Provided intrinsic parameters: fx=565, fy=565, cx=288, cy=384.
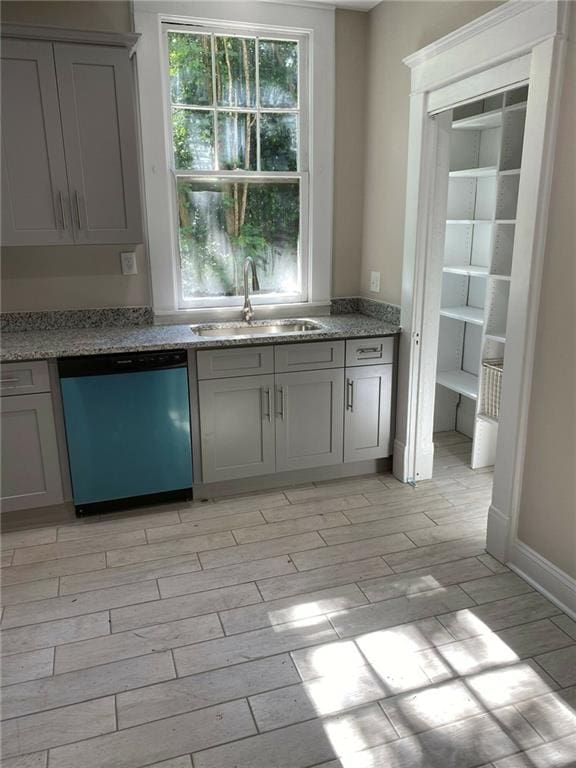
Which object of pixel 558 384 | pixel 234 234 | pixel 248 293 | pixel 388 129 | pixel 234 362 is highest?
pixel 388 129

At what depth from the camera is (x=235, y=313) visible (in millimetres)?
3439

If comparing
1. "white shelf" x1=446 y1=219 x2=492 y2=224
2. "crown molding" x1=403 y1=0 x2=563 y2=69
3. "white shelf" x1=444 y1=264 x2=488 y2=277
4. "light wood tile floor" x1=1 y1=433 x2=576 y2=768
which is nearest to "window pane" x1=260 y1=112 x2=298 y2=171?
"crown molding" x1=403 y1=0 x2=563 y2=69

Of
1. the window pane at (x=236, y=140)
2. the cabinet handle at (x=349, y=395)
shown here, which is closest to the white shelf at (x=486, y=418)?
the cabinet handle at (x=349, y=395)

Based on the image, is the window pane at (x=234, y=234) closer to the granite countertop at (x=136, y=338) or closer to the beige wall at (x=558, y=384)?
the granite countertop at (x=136, y=338)

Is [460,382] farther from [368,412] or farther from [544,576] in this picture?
[544,576]

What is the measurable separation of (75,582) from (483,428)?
241 centimetres

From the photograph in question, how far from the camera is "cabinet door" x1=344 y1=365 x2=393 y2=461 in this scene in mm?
3201

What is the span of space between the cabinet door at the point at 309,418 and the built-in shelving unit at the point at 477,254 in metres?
0.89

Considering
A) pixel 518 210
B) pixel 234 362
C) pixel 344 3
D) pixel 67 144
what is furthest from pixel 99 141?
pixel 518 210

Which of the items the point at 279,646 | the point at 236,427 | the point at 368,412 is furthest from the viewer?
the point at 368,412

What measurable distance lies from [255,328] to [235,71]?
1.46 metres

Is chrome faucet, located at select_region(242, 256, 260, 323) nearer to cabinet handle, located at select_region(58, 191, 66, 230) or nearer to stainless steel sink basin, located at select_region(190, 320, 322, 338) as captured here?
stainless steel sink basin, located at select_region(190, 320, 322, 338)

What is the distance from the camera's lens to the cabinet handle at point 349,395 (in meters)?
3.18

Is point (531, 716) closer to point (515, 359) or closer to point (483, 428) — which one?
point (515, 359)
